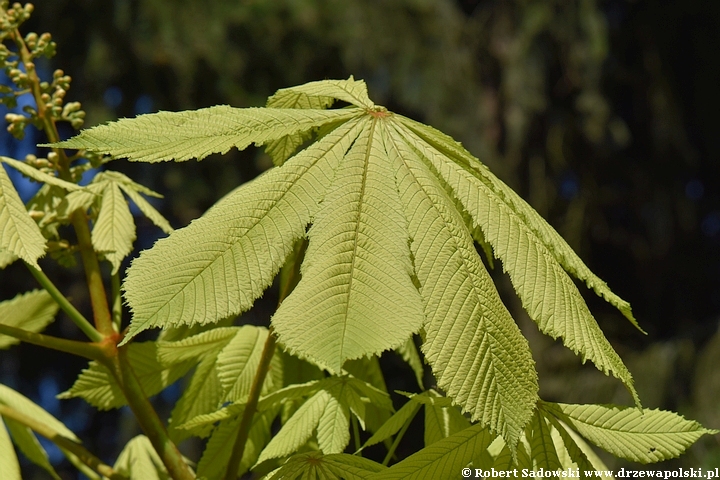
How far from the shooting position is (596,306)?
17.6 feet

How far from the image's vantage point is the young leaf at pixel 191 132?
22.2 inches

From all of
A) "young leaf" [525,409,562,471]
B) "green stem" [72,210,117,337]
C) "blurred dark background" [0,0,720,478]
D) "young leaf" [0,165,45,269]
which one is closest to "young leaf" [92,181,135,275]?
"green stem" [72,210,117,337]

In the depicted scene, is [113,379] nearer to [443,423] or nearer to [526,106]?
[443,423]

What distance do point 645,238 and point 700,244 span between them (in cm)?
47

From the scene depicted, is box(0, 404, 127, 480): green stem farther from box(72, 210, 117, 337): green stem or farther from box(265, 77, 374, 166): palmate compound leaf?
box(265, 77, 374, 166): palmate compound leaf

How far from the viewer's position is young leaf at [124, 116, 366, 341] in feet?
1.60

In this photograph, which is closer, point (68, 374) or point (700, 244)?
point (68, 374)

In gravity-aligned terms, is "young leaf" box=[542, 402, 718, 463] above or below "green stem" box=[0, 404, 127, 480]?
above

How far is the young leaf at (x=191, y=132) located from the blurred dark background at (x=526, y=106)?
3.14 meters

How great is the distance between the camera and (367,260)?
1.68ft

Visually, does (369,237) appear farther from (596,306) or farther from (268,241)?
(596,306)

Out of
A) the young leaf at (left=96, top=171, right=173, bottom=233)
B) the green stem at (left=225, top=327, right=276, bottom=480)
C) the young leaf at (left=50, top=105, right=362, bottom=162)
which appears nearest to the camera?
the young leaf at (left=50, top=105, right=362, bottom=162)

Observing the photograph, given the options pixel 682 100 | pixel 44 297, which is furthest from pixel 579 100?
pixel 44 297

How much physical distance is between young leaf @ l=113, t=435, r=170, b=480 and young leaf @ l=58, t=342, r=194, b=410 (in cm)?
7
